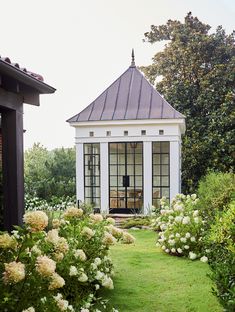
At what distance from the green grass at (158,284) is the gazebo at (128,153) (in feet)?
16.8

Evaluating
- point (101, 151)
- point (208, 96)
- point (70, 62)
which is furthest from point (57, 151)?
point (208, 96)

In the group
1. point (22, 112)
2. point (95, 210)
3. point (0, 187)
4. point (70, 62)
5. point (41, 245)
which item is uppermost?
point (70, 62)

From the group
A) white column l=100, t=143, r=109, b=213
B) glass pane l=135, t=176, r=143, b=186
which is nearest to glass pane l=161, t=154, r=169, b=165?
glass pane l=135, t=176, r=143, b=186

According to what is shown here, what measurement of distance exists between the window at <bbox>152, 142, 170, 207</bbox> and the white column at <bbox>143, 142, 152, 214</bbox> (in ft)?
0.70

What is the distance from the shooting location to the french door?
1427 centimetres

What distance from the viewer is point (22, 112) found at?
4.92 m

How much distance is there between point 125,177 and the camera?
14336 mm

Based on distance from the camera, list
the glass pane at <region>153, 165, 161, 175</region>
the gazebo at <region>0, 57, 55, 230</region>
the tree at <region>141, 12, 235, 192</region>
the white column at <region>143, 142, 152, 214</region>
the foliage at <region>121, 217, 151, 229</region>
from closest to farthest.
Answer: the gazebo at <region>0, 57, 55, 230</region> < the foliage at <region>121, 217, 151, 229</region> < the white column at <region>143, 142, 152, 214</region> < the glass pane at <region>153, 165, 161, 175</region> < the tree at <region>141, 12, 235, 192</region>

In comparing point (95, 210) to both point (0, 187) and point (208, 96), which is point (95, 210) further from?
point (0, 187)

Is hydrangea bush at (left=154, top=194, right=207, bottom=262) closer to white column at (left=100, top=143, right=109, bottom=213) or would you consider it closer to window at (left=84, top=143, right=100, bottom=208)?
white column at (left=100, top=143, right=109, bottom=213)

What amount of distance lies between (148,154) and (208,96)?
19.3 ft

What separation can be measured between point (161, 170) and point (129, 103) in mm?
2658

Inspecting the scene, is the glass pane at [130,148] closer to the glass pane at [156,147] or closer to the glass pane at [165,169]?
the glass pane at [156,147]

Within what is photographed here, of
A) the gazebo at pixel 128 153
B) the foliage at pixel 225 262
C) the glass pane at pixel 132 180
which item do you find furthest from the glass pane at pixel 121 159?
the foliage at pixel 225 262
